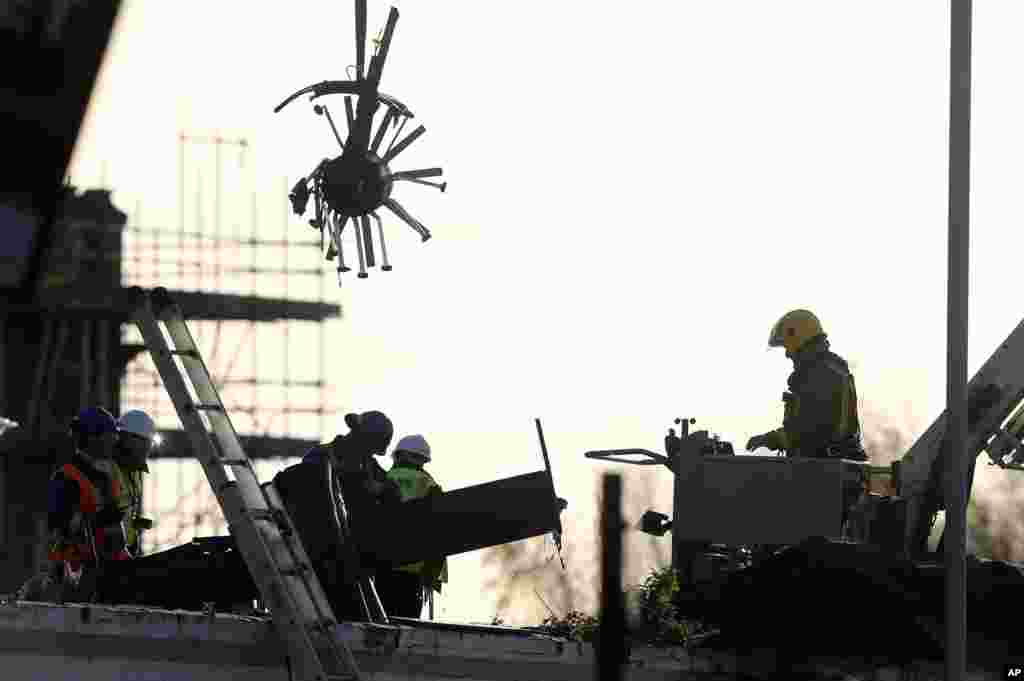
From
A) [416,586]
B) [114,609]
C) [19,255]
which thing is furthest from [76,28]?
[19,255]

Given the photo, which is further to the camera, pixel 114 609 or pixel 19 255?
pixel 19 255

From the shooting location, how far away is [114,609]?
16484 mm

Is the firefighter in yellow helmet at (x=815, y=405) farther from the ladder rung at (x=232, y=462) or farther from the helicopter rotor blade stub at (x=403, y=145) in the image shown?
the helicopter rotor blade stub at (x=403, y=145)

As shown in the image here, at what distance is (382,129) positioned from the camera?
27.5 m

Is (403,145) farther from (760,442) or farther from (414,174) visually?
(760,442)

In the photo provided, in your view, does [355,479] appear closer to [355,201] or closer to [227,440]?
[227,440]

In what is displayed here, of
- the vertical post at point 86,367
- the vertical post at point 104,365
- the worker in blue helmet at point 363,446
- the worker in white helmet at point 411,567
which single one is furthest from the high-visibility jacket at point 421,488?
the vertical post at point 86,367

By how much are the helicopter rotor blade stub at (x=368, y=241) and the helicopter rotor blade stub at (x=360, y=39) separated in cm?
159

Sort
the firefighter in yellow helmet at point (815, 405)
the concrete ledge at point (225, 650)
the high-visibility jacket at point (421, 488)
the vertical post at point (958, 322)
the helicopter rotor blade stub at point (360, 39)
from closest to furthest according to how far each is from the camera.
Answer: the concrete ledge at point (225, 650), the vertical post at point (958, 322), the firefighter in yellow helmet at point (815, 405), the high-visibility jacket at point (421, 488), the helicopter rotor blade stub at point (360, 39)

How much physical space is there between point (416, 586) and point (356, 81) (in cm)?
890

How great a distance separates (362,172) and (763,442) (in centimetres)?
922

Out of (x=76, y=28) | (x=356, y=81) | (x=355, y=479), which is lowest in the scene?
(x=355, y=479)

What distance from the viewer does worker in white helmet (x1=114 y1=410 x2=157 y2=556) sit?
17.9 m

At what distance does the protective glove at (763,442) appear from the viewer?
19203 millimetres
